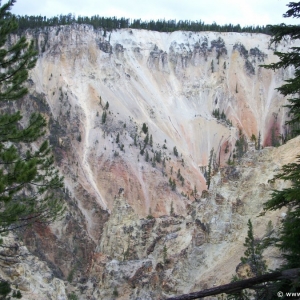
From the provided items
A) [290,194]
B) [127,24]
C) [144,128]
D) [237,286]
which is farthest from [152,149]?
[237,286]

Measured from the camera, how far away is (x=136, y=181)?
77312 mm

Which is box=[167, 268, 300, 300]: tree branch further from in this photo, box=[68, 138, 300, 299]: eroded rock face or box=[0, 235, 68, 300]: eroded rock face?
box=[68, 138, 300, 299]: eroded rock face

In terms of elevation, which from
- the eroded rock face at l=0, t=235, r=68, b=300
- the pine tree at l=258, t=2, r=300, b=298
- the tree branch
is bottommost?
the eroded rock face at l=0, t=235, r=68, b=300

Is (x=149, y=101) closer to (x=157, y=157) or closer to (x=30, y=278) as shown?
(x=157, y=157)

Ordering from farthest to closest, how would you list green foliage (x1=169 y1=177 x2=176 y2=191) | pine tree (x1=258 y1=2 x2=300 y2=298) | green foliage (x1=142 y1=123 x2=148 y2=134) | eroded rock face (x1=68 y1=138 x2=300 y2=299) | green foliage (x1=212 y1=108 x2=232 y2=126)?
green foliage (x1=212 y1=108 x2=232 y2=126)
green foliage (x1=142 y1=123 x2=148 y2=134)
green foliage (x1=169 y1=177 x2=176 y2=191)
eroded rock face (x1=68 y1=138 x2=300 y2=299)
pine tree (x1=258 y1=2 x2=300 y2=298)

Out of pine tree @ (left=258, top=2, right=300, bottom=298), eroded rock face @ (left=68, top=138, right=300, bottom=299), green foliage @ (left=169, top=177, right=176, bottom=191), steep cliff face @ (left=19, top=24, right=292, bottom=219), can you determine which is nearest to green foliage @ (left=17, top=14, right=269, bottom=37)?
steep cliff face @ (left=19, top=24, right=292, bottom=219)

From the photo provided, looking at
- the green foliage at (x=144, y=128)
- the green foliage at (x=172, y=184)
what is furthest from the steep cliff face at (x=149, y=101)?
the green foliage at (x=144, y=128)

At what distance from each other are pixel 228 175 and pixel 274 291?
83.7 ft

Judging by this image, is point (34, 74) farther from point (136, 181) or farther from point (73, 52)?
point (136, 181)

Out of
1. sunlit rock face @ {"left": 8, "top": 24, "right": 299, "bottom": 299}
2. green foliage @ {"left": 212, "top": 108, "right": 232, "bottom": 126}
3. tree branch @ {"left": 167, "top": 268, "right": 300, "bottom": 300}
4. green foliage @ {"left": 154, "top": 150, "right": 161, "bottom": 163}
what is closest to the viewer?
tree branch @ {"left": 167, "top": 268, "right": 300, "bottom": 300}

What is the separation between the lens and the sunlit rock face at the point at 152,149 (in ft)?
99.1

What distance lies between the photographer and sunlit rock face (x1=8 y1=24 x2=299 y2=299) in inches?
1189

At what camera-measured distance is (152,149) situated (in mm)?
85125

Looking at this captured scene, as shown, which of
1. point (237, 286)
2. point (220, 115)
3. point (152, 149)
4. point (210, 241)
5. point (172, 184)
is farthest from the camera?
point (220, 115)
